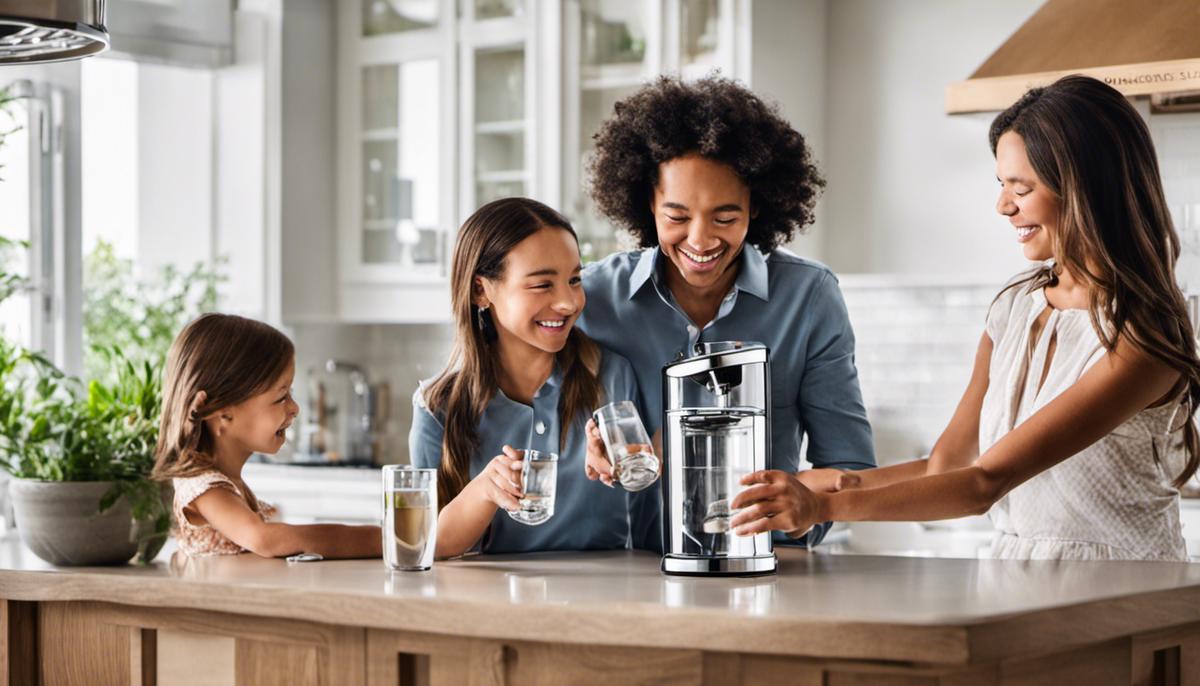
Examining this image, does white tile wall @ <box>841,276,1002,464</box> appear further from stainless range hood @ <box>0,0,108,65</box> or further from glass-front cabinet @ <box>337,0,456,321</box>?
stainless range hood @ <box>0,0,108,65</box>

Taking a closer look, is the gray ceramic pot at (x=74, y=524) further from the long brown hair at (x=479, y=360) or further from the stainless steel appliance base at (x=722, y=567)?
the stainless steel appliance base at (x=722, y=567)

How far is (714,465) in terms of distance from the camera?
1.88m

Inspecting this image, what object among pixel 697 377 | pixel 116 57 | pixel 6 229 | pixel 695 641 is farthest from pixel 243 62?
pixel 695 641

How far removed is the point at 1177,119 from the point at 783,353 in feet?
7.25

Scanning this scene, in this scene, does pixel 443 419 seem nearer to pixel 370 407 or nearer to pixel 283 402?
pixel 283 402

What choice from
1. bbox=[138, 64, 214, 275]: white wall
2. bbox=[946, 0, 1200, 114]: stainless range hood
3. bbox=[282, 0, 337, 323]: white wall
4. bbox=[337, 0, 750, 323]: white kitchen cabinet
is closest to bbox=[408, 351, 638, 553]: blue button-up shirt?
bbox=[946, 0, 1200, 114]: stainless range hood

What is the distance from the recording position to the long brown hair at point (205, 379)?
2.10 metres

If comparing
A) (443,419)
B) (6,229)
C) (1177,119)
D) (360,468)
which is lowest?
(360,468)

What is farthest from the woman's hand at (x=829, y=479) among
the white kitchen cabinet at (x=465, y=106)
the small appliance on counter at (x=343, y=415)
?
the small appliance on counter at (x=343, y=415)

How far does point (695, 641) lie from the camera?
4.99 ft

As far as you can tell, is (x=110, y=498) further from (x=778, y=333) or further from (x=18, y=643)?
(x=778, y=333)

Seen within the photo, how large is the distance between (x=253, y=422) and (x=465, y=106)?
284 cm

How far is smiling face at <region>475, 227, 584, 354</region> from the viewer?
2.16 metres

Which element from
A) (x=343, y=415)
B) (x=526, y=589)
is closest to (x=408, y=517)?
(x=526, y=589)
